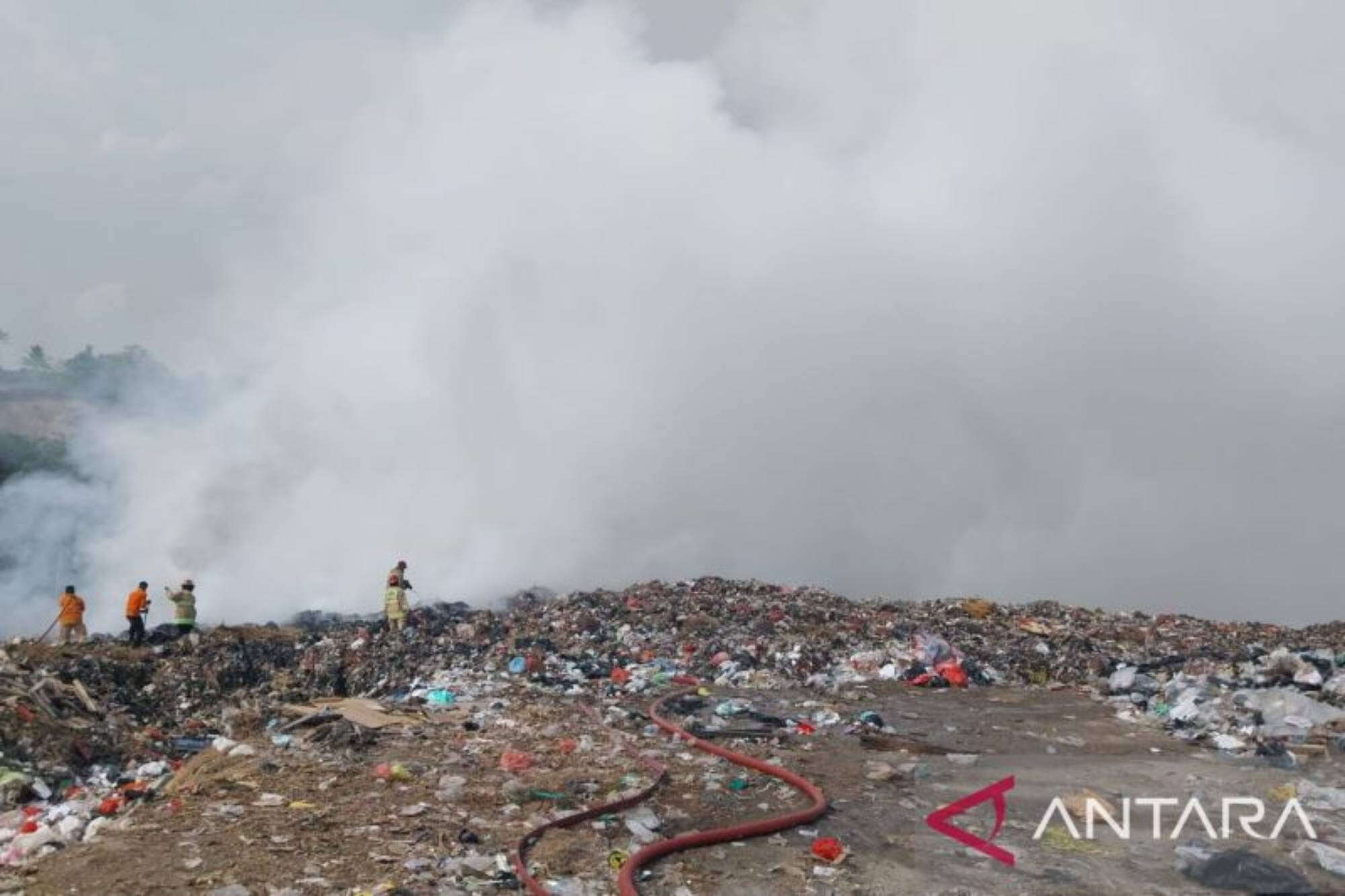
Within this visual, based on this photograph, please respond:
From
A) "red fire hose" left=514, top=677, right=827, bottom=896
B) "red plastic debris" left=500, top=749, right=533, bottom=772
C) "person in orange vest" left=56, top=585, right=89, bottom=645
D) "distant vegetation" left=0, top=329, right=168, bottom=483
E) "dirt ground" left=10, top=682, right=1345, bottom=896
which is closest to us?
"red fire hose" left=514, top=677, right=827, bottom=896

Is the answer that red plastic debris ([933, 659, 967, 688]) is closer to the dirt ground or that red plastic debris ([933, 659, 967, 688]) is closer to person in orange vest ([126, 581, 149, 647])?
the dirt ground

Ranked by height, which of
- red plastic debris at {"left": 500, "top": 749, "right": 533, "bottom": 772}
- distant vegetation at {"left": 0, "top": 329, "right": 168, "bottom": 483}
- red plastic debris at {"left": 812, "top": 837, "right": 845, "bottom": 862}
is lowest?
red plastic debris at {"left": 812, "top": 837, "right": 845, "bottom": 862}

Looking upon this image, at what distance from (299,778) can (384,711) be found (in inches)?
68.8

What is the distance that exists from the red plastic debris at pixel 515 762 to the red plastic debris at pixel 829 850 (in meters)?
2.32

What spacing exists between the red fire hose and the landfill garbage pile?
37 centimetres

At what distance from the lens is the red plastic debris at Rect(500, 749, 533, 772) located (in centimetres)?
703

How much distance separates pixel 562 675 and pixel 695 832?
5582mm

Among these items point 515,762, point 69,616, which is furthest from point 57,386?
point 515,762

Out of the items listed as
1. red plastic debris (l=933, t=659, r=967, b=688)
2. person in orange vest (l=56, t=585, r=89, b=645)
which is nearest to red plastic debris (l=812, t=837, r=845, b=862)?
red plastic debris (l=933, t=659, r=967, b=688)

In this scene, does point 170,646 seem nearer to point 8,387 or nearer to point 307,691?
point 307,691

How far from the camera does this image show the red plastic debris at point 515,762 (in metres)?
7.03

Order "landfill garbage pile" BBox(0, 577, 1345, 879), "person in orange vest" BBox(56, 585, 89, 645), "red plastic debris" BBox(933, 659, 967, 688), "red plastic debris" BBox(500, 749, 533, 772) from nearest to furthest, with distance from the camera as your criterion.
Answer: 1. "red plastic debris" BBox(500, 749, 533, 772)
2. "landfill garbage pile" BBox(0, 577, 1345, 879)
3. "red plastic debris" BBox(933, 659, 967, 688)
4. "person in orange vest" BBox(56, 585, 89, 645)

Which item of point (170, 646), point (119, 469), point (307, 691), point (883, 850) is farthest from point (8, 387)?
point (883, 850)

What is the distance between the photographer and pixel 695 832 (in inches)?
231
